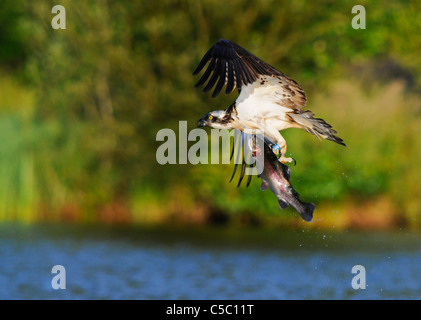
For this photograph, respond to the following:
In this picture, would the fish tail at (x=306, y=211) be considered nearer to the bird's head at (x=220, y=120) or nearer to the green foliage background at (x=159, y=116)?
the bird's head at (x=220, y=120)

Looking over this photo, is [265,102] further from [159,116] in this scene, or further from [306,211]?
[159,116]

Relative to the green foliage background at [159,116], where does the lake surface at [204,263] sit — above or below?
below

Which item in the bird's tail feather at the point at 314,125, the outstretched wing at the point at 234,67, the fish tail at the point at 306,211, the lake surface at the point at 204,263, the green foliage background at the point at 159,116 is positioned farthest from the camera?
the green foliage background at the point at 159,116

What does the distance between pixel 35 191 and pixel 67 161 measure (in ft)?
5.20

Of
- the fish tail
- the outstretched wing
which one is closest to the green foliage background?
the outstretched wing

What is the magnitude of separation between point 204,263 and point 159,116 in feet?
A: 22.2

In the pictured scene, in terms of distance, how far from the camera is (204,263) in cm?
2364

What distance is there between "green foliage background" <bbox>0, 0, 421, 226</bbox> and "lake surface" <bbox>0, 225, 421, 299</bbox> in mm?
1046

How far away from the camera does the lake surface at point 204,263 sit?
2053 cm

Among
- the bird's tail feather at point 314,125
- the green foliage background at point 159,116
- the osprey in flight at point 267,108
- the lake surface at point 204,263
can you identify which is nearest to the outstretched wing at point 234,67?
the osprey in flight at point 267,108

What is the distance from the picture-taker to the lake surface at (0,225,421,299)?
20.5 m

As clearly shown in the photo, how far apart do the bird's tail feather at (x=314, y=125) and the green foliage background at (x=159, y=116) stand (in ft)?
50.3

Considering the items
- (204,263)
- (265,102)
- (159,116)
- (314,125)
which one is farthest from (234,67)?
(159,116)

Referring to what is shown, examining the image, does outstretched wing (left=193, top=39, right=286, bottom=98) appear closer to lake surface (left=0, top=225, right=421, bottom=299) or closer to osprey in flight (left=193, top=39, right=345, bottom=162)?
osprey in flight (left=193, top=39, right=345, bottom=162)
